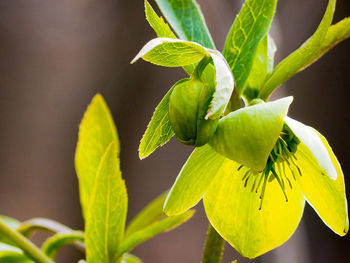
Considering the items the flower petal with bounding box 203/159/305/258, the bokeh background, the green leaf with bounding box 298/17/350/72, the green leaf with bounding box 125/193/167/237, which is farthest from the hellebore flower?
the bokeh background

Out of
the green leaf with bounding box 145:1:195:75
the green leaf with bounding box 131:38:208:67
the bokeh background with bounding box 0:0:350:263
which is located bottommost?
the bokeh background with bounding box 0:0:350:263

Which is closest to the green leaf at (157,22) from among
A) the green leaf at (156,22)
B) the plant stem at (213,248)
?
the green leaf at (156,22)

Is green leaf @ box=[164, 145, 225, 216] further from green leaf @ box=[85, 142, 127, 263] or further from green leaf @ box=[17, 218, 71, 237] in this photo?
green leaf @ box=[17, 218, 71, 237]

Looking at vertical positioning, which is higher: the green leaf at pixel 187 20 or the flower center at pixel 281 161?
the green leaf at pixel 187 20

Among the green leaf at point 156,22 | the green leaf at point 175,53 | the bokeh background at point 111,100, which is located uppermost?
the green leaf at point 156,22

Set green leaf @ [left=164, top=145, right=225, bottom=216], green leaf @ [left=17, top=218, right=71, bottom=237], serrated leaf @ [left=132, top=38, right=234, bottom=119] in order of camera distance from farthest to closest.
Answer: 1. green leaf @ [left=17, top=218, right=71, bottom=237]
2. green leaf @ [left=164, top=145, right=225, bottom=216]
3. serrated leaf @ [left=132, top=38, right=234, bottom=119]

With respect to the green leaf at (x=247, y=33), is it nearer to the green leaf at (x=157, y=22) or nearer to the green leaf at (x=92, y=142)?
the green leaf at (x=157, y=22)
